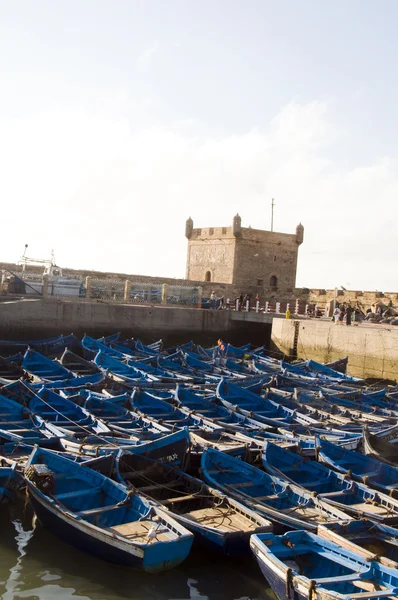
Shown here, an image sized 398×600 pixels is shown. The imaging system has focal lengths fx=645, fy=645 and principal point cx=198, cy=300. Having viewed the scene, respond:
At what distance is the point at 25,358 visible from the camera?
21.8 metres

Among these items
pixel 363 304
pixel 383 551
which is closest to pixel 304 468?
pixel 383 551

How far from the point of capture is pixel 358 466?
13.0m

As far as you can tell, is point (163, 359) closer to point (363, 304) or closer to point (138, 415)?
point (138, 415)

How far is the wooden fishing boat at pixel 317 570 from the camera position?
7.87m

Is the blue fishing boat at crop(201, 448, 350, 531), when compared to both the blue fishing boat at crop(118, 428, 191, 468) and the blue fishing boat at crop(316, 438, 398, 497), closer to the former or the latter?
the blue fishing boat at crop(118, 428, 191, 468)

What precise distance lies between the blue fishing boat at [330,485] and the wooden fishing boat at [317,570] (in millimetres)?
1565

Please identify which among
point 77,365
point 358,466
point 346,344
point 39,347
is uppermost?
point 346,344

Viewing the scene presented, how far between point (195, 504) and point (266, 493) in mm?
1365

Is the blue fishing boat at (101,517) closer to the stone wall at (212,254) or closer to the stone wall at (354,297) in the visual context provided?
the stone wall at (354,297)

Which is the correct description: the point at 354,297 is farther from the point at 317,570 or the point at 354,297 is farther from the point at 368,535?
the point at 317,570

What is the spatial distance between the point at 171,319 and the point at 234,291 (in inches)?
401

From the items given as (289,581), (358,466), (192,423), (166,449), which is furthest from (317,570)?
(192,423)

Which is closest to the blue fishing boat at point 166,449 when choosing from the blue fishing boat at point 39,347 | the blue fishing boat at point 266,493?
the blue fishing boat at point 266,493

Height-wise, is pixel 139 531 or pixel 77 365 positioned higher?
pixel 77 365
